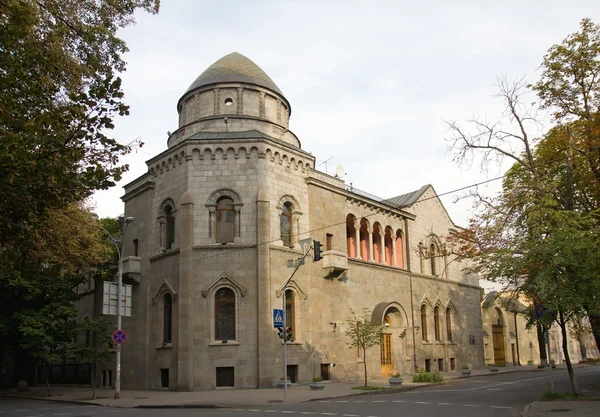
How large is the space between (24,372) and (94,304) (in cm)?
589

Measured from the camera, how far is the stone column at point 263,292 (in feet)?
87.7

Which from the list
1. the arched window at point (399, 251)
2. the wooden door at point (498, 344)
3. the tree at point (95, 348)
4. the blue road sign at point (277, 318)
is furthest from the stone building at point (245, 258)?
the wooden door at point (498, 344)

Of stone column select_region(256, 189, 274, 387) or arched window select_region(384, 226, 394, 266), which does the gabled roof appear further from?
stone column select_region(256, 189, 274, 387)

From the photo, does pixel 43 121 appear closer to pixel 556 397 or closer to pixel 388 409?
pixel 388 409

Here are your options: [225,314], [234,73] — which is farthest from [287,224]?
[234,73]

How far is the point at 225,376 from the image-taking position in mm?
26922

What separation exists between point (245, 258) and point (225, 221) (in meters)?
2.36

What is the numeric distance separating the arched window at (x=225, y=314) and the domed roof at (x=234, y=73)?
13083mm

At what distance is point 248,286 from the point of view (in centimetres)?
2769

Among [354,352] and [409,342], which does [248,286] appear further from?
[409,342]

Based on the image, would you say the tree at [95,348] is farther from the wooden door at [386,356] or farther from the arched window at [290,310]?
the wooden door at [386,356]

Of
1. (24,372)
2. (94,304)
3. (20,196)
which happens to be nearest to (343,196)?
(94,304)

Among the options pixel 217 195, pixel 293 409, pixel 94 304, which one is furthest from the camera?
pixel 94 304

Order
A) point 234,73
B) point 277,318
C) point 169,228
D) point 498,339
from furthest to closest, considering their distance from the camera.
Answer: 1. point 498,339
2. point 234,73
3. point 169,228
4. point 277,318
